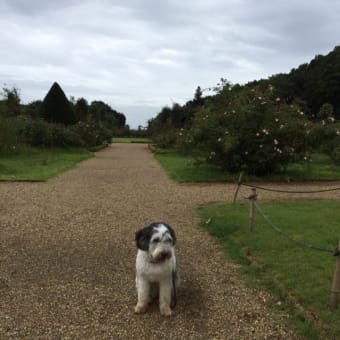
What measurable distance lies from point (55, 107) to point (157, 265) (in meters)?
26.1

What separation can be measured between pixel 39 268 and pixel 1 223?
247cm

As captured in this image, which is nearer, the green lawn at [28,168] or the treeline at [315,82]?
the green lawn at [28,168]

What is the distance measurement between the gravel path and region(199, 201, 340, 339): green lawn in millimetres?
202

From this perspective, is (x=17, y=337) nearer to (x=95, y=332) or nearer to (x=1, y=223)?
(x=95, y=332)

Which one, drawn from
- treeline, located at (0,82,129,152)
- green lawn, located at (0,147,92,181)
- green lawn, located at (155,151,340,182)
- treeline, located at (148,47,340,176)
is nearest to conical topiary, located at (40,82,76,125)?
treeline, located at (0,82,129,152)

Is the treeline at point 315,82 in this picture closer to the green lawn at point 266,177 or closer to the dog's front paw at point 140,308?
the green lawn at point 266,177

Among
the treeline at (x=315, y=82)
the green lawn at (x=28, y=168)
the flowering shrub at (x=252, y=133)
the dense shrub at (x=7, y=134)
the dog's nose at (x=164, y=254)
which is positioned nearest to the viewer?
the dog's nose at (x=164, y=254)

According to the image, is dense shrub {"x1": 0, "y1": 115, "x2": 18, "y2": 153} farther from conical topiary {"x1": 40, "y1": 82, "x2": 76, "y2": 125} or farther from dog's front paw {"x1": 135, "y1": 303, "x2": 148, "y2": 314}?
dog's front paw {"x1": 135, "y1": 303, "x2": 148, "y2": 314}

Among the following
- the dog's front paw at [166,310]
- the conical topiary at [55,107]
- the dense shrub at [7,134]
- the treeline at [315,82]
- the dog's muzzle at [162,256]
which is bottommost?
the dog's front paw at [166,310]

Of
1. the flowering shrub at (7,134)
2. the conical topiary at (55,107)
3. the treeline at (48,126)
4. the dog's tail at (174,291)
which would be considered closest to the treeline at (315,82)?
the treeline at (48,126)

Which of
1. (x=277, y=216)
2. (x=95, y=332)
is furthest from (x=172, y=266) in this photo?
(x=277, y=216)

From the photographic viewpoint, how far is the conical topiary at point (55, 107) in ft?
91.4

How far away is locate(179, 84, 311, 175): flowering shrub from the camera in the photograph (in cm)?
1195

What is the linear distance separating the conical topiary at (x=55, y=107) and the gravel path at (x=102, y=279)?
19962mm
